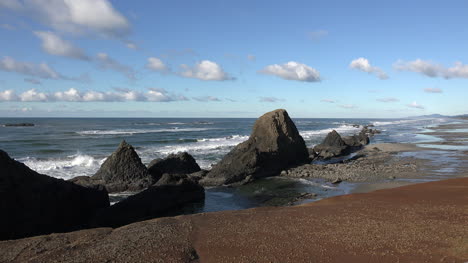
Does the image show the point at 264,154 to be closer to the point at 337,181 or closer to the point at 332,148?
the point at 337,181

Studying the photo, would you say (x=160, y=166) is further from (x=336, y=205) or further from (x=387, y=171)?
(x=387, y=171)

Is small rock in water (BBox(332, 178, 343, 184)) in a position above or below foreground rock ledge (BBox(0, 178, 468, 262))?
below

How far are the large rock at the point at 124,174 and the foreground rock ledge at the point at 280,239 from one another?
7943 millimetres

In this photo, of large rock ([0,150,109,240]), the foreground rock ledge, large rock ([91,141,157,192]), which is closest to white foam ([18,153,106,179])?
large rock ([91,141,157,192])

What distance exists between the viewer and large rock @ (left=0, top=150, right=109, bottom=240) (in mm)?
10102

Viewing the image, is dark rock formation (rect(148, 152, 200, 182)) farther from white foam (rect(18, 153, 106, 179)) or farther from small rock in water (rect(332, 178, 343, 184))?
small rock in water (rect(332, 178, 343, 184))

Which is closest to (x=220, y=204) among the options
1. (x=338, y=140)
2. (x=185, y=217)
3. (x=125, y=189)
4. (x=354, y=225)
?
(x=185, y=217)

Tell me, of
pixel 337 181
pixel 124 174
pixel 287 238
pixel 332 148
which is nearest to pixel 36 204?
pixel 124 174

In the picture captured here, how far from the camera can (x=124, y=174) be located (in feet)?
61.1

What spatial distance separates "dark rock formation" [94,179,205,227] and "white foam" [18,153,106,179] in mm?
11172

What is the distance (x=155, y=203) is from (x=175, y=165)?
831 centimetres

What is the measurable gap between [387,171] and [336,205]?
10839 mm

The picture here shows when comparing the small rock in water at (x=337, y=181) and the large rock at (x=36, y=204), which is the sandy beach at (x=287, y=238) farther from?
the small rock in water at (x=337, y=181)

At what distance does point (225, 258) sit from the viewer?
25.7ft
